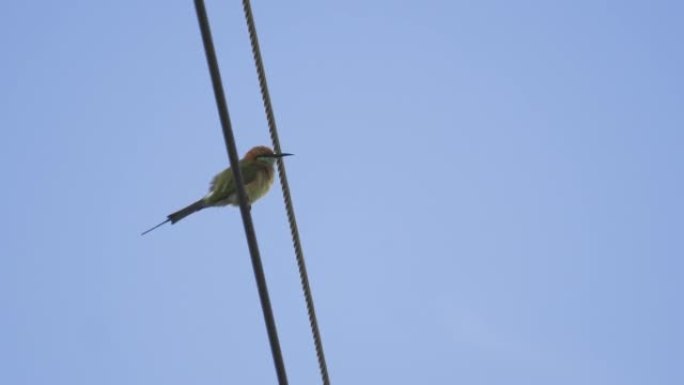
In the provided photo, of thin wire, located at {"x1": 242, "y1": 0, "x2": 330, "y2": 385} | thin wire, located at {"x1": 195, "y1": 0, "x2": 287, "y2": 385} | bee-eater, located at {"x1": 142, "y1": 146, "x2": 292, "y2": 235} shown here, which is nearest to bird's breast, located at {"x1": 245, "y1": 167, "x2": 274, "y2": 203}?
bee-eater, located at {"x1": 142, "y1": 146, "x2": 292, "y2": 235}

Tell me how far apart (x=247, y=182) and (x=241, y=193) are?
2628 millimetres

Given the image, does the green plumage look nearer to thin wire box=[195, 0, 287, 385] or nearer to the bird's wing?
the bird's wing

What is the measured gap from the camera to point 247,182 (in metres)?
4.91

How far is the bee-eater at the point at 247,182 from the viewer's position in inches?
180

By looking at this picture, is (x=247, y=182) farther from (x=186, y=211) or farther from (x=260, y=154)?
(x=186, y=211)

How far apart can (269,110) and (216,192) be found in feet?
6.39

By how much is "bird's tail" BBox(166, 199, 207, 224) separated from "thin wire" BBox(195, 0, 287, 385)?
6.14 ft

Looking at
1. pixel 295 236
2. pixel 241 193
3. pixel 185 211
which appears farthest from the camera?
pixel 185 211

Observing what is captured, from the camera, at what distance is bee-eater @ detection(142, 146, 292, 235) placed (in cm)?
456

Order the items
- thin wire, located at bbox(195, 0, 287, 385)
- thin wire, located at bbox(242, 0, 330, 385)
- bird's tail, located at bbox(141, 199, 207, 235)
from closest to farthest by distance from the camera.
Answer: thin wire, located at bbox(195, 0, 287, 385), thin wire, located at bbox(242, 0, 330, 385), bird's tail, located at bbox(141, 199, 207, 235)

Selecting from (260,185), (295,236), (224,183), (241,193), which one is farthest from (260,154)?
(241,193)

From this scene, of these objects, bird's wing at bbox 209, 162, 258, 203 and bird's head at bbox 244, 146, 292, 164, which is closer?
bird's wing at bbox 209, 162, 258, 203

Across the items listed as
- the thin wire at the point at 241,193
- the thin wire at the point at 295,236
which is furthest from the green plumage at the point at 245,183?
the thin wire at the point at 241,193

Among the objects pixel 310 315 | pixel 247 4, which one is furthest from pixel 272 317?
pixel 247 4
